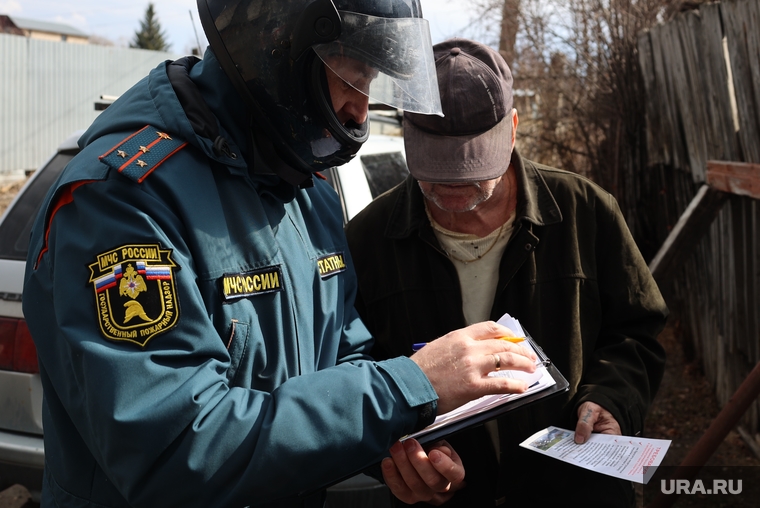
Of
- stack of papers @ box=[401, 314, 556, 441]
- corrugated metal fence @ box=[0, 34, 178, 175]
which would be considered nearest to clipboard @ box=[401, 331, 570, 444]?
stack of papers @ box=[401, 314, 556, 441]

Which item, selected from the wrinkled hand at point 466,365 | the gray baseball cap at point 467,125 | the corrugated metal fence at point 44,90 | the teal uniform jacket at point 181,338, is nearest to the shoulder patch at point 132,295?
the teal uniform jacket at point 181,338

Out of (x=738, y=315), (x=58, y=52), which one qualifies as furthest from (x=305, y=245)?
(x=58, y=52)

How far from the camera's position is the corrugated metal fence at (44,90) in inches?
640

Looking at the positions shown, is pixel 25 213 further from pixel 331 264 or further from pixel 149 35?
pixel 149 35

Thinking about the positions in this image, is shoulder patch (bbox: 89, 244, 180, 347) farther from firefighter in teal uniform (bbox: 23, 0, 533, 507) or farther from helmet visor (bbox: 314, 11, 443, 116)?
helmet visor (bbox: 314, 11, 443, 116)

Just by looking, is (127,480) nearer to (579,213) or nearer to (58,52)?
(579,213)

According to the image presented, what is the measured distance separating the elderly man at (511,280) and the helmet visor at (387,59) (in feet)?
1.88

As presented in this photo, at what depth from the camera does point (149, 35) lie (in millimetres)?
A: 46062

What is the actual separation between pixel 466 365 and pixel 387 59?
71cm

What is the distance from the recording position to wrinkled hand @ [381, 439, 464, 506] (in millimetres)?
1758

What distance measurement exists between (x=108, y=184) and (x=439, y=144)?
1202mm

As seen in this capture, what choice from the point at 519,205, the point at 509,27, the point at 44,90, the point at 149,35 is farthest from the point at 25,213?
the point at 149,35

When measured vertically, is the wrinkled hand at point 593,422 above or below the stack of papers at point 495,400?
below

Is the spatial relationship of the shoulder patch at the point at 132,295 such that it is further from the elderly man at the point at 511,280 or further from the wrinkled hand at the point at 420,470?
the elderly man at the point at 511,280
